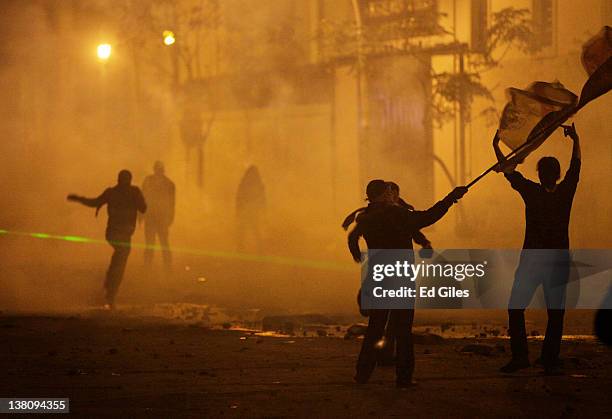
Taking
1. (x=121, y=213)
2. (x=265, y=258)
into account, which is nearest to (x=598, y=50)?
(x=121, y=213)

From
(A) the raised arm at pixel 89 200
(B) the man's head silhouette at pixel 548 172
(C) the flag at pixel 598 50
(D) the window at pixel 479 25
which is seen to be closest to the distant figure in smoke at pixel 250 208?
(D) the window at pixel 479 25

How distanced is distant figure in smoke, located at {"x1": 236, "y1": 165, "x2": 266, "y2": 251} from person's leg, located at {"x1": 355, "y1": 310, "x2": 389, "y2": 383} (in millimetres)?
13022

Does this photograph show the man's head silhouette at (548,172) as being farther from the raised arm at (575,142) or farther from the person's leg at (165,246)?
the person's leg at (165,246)

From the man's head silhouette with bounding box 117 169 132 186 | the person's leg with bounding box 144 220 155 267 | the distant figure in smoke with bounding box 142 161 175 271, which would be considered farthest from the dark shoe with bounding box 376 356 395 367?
the person's leg with bounding box 144 220 155 267

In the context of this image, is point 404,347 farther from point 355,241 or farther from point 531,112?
point 531,112

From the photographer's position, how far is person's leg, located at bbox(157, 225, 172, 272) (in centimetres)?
1695

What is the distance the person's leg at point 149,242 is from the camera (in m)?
17.5

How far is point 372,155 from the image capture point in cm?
2605

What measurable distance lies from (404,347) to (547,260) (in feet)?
4.08

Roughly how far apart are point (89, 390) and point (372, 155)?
19226 mm

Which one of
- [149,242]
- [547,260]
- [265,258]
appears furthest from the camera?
[265,258]

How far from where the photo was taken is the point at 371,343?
24.2 feet

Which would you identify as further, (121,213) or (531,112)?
(121,213)

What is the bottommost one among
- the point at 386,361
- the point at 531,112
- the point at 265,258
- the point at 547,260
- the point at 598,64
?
the point at 386,361
